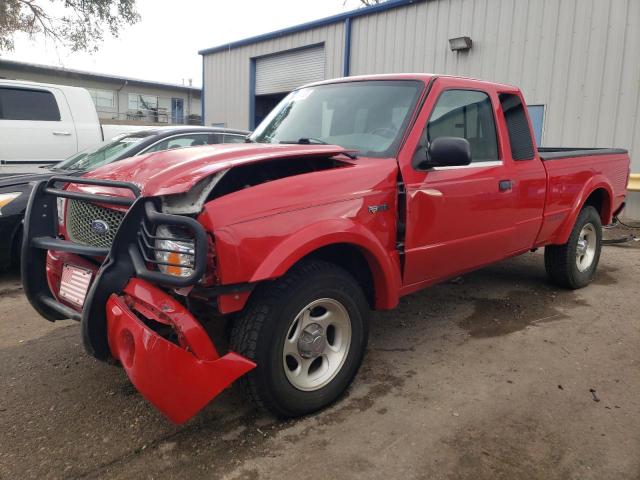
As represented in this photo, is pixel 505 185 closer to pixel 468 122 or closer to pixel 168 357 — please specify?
pixel 468 122

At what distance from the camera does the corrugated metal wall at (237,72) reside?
13974 millimetres

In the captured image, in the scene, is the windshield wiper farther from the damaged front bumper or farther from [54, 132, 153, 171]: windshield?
[54, 132, 153, 171]: windshield

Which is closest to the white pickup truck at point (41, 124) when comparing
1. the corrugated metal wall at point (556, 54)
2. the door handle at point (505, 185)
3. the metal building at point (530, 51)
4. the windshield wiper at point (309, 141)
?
the windshield wiper at point (309, 141)

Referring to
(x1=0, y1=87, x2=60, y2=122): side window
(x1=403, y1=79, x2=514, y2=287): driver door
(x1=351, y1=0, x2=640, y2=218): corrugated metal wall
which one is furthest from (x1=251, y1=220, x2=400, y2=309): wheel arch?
(x1=351, y1=0, x2=640, y2=218): corrugated metal wall

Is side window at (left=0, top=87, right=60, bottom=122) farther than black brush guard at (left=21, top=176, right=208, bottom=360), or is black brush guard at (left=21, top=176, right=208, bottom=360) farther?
side window at (left=0, top=87, right=60, bottom=122)

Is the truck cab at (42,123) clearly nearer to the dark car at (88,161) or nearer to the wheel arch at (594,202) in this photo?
the dark car at (88,161)

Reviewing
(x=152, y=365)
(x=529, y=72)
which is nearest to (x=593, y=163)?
(x=152, y=365)

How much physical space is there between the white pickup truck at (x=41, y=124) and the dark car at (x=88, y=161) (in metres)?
1.47

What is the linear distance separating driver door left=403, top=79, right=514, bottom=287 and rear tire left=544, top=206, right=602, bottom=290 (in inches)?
47.9

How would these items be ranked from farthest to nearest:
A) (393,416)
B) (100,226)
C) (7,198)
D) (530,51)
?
(530,51) → (7,198) → (393,416) → (100,226)

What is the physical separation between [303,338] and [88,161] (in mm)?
4446

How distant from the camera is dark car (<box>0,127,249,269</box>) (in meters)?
5.11

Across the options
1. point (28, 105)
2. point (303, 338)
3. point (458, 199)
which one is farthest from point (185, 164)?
point (28, 105)

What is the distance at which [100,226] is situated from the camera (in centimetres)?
272
